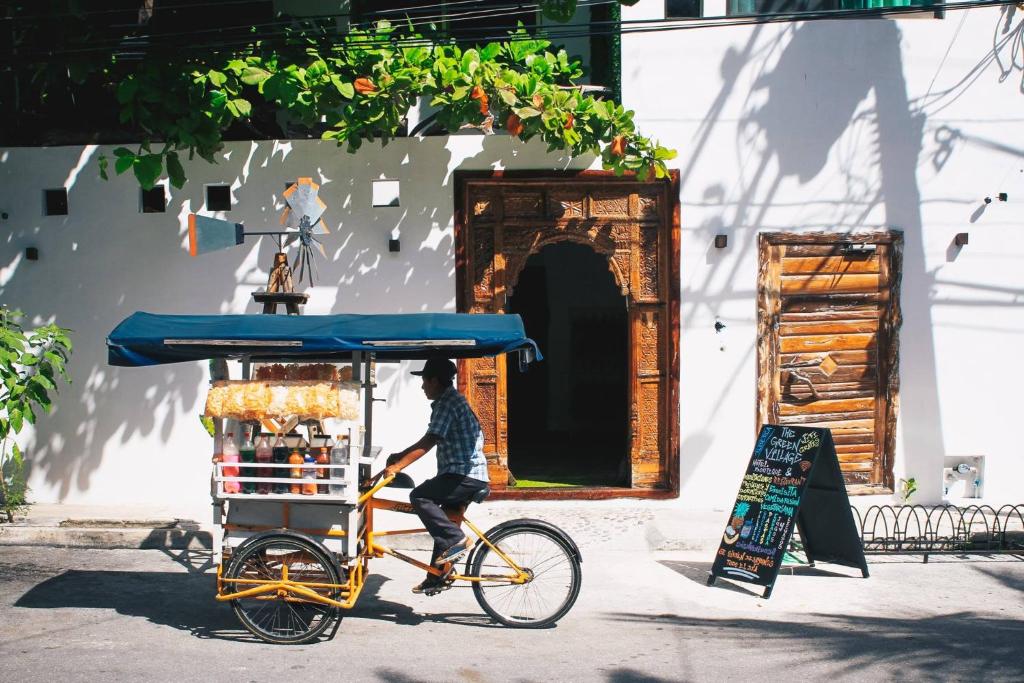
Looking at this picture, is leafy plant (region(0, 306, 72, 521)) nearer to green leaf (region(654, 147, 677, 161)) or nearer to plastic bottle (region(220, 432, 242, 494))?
plastic bottle (region(220, 432, 242, 494))

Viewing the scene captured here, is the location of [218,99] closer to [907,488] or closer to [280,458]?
[280,458]

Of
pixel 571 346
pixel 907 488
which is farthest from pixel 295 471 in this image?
pixel 571 346

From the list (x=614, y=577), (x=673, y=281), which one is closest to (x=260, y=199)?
(x=673, y=281)

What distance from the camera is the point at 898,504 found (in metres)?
11.0

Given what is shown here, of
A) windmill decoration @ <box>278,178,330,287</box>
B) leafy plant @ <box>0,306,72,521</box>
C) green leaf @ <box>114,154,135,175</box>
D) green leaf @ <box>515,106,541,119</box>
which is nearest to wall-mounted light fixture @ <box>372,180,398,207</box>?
windmill decoration @ <box>278,178,330,287</box>

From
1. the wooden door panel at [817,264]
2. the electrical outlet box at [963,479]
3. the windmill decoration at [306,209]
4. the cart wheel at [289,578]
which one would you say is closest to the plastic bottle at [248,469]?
the cart wheel at [289,578]

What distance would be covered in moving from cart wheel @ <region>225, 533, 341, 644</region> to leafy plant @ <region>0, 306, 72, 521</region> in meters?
4.20

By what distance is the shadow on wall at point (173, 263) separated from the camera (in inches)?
424

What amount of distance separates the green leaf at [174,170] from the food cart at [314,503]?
316 centimetres

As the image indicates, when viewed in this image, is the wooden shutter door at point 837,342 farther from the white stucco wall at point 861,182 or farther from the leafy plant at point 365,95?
the leafy plant at point 365,95

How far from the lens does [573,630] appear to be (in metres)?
7.06

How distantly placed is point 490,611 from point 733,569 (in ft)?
7.64

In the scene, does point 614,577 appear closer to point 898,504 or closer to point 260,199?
point 898,504

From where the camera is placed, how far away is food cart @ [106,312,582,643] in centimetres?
664
